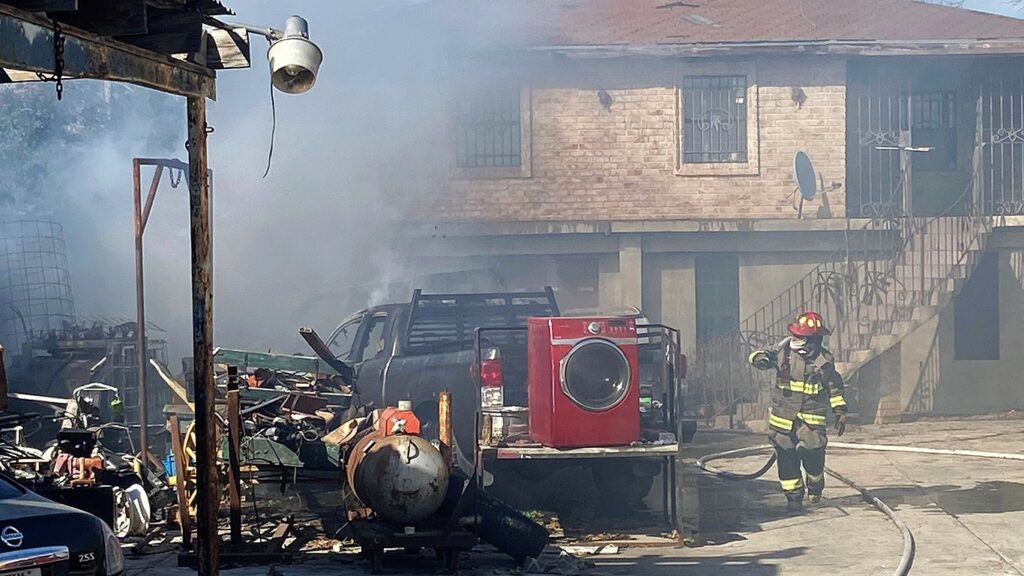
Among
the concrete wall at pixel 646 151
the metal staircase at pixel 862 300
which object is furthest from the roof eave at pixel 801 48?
the metal staircase at pixel 862 300

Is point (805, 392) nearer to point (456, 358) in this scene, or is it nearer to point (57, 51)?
point (456, 358)

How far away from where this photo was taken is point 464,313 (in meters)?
12.4

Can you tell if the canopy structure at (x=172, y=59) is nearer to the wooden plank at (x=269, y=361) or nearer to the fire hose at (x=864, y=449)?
the wooden plank at (x=269, y=361)

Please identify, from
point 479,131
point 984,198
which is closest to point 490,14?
point 479,131

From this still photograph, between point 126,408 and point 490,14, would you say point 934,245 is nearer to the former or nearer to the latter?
point 490,14

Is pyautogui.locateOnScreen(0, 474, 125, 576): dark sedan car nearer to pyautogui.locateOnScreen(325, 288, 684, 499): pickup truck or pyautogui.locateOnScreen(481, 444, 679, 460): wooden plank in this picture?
pyautogui.locateOnScreen(481, 444, 679, 460): wooden plank

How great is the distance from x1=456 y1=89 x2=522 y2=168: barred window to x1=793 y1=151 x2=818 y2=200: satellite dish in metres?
4.63

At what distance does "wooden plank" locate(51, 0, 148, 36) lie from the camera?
18.6ft

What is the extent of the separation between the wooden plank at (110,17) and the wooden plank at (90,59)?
67 mm

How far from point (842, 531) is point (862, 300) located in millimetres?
9566

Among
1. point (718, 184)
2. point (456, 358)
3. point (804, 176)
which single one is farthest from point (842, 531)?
point (718, 184)

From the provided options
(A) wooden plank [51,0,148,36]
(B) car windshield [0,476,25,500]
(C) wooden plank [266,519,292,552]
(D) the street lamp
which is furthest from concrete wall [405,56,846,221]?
(A) wooden plank [51,0,148,36]

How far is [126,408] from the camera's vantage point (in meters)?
15.1

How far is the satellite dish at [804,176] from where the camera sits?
19.3m
